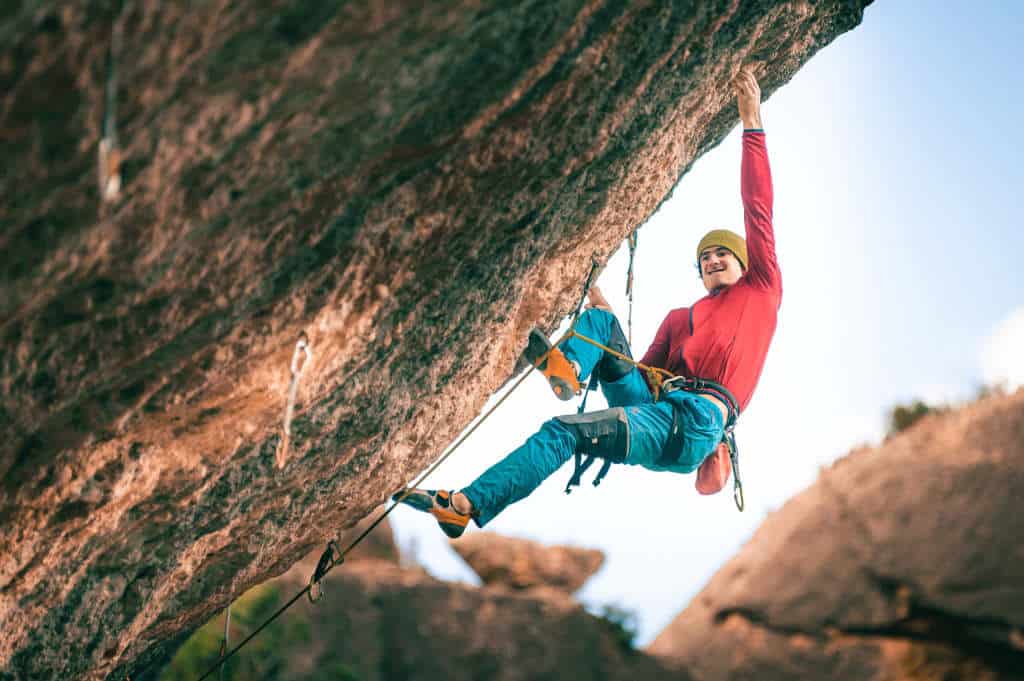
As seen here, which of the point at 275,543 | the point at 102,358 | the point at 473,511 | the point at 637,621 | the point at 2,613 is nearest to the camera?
the point at 102,358

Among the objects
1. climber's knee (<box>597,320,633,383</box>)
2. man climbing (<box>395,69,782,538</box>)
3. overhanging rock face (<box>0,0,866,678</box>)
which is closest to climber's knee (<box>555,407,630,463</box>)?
man climbing (<box>395,69,782,538</box>)

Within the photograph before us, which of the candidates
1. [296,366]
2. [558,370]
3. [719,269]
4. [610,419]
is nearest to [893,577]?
[719,269]

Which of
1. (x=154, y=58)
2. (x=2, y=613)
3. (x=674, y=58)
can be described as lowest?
(x=2, y=613)

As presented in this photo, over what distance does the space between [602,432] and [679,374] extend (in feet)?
3.38

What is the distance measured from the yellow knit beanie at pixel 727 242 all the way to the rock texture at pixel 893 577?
672 cm

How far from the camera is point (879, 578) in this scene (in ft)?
35.7

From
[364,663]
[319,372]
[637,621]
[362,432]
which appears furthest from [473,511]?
[637,621]

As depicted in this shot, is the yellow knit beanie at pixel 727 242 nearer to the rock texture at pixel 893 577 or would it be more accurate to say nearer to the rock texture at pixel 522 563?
the rock texture at pixel 893 577

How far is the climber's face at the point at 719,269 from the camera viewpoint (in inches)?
229

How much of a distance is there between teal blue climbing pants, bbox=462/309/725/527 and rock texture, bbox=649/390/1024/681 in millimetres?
6875

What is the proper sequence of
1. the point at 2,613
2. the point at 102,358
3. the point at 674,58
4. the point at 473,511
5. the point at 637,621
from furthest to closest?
the point at 637,621 → the point at 473,511 → the point at 674,58 → the point at 2,613 → the point at 102,358

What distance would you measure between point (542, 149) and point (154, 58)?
174cm

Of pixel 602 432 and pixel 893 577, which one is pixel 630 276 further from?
pixel 893 577

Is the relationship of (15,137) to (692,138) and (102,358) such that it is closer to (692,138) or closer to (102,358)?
(102,358)
